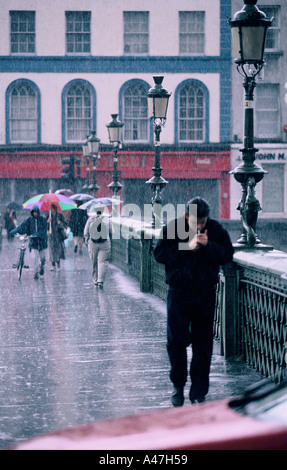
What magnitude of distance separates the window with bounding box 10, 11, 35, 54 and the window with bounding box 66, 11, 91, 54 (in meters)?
1.80

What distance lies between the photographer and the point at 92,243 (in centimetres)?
1670

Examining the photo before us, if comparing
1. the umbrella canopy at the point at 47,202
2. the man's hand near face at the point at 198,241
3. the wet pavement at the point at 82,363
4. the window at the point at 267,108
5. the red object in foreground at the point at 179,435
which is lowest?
the wet pavement at the point at 82,363

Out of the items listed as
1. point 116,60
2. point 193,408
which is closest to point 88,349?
point 193,408

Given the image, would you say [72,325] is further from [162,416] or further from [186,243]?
[162,416]

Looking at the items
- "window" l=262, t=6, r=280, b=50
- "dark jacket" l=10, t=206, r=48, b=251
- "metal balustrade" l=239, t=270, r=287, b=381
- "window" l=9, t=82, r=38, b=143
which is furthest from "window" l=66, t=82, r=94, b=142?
"metal balustrade" l=239, t=270, r=287, b=381

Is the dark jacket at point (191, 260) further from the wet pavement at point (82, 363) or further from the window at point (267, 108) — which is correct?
the window at point (267, 108)

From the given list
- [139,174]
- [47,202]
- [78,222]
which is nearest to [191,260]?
[47,202]

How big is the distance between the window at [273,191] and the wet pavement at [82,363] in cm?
2869

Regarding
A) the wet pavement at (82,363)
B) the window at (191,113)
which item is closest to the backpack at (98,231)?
the wet pavement at (82,363)

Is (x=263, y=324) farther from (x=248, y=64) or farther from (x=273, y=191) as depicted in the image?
(x=273, y=191)

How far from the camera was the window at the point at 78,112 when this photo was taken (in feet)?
140

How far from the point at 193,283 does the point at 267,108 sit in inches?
1474

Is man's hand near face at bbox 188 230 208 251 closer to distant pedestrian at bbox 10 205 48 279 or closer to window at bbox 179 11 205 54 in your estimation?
distant pedestrian at bbox 10 205 48 279
